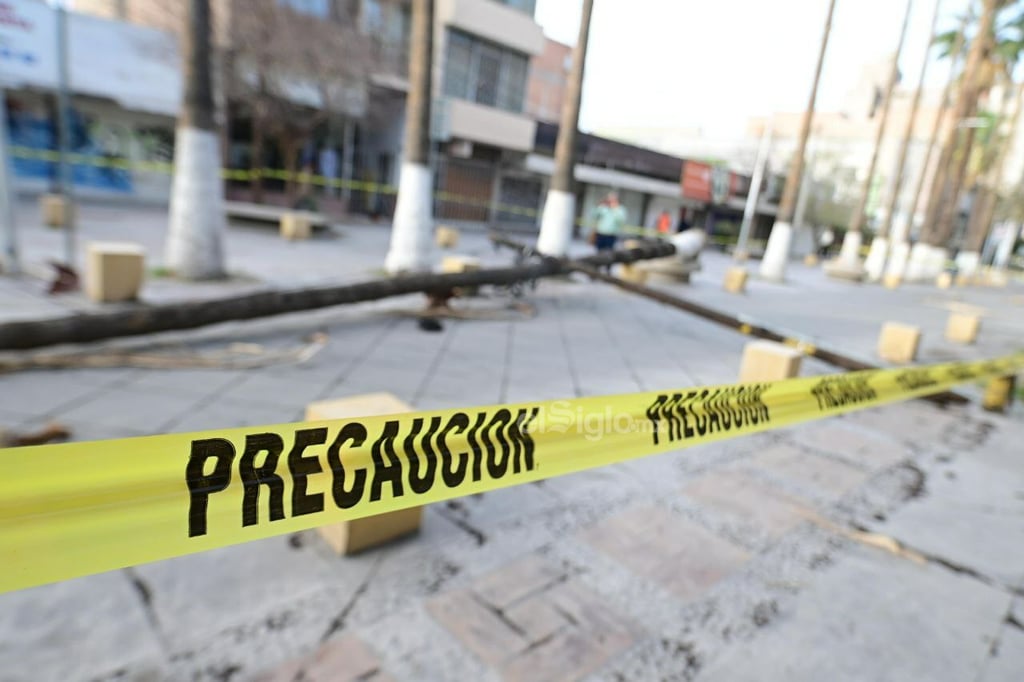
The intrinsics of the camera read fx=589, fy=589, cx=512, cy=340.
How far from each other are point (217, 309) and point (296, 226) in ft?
29.4

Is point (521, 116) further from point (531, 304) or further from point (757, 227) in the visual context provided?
point (757, 227)

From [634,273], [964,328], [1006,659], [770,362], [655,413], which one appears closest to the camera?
[655,413]

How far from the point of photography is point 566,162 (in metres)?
11.2

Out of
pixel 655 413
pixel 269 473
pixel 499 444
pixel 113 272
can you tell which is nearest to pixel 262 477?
pixel 269 473

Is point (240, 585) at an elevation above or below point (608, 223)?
below

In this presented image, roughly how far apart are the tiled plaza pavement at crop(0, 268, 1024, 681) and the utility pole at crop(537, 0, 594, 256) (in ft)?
22.1

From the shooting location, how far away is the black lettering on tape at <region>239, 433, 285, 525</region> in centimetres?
139

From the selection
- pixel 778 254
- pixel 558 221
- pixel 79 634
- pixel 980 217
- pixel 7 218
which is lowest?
pixel 79 634

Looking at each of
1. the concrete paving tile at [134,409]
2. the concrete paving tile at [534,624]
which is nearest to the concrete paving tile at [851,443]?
the concrete paving tile at [534,624]

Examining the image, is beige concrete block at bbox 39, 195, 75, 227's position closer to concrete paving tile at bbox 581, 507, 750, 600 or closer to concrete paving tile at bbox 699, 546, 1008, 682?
concrete paving tile at bbox 581, 507, 750, 600

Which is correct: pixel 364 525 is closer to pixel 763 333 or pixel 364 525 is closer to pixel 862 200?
pixel 763 333

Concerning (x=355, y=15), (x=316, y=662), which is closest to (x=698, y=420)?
(x=316, y=662)

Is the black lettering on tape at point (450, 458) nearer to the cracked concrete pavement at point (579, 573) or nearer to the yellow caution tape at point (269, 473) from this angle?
the yellow caution tape at point (269, 473)

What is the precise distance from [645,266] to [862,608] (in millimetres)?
10895
